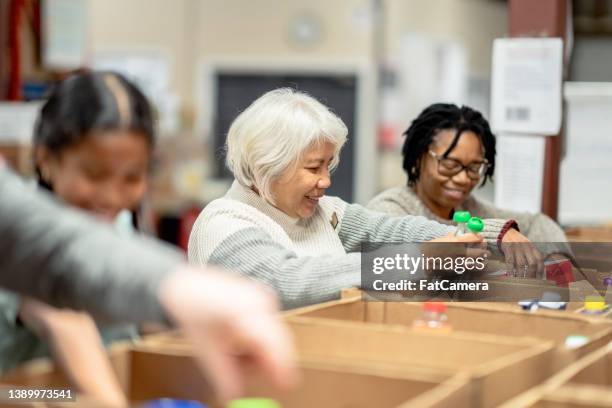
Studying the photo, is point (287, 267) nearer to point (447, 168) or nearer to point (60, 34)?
point (447, 168)

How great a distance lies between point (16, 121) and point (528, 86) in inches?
69.9

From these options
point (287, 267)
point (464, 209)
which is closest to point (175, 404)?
point (287, 267)

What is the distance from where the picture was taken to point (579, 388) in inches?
46.8

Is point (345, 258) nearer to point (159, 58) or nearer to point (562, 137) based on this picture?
point (562, 137)

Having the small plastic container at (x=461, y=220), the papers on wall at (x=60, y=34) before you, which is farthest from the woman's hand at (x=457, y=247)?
the papers on wall at (x=60, y=34)

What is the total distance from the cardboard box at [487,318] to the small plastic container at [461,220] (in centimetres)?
32

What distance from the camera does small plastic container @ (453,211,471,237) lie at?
2125 mm

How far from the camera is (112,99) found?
1.17 metres

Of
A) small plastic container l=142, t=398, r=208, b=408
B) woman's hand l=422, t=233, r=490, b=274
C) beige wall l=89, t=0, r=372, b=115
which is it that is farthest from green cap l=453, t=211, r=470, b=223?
beige wall l=89, t=0, r=372, b=115

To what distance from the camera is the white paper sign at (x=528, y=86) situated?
3078 mm

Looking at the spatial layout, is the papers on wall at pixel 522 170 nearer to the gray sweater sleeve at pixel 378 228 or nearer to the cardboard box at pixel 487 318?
the gray sweater sleeve at pixel 378 228

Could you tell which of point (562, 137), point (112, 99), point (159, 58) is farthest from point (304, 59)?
point (112, 99)

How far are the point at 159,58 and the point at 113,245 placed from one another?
24.9 feet

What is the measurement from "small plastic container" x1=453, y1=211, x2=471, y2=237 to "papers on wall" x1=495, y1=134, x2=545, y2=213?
795mm
